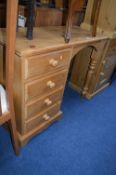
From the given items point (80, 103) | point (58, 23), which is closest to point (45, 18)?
point (58, 23)

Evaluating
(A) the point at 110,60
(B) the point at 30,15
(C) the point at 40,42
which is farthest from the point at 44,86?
(A) the point at 110,60

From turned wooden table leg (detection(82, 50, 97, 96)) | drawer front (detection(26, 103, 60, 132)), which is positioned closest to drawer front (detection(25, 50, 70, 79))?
drawer front (detection(26, 103, 60, 132))

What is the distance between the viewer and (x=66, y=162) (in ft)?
4.19

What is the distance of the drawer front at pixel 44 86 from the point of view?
107cm

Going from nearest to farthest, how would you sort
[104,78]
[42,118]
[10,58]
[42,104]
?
[10,58]
[42,104]
[42,118]
[104,78]

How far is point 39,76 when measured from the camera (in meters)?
1.07

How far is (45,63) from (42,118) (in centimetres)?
53

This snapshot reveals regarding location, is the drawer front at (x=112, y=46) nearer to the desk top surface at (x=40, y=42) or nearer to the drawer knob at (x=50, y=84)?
the desk top surface at (x=40, y=42)

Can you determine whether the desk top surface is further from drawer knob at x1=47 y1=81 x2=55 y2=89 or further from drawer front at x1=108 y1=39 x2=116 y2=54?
drawer front at x1=108 y1=39 x2=116 y2=54

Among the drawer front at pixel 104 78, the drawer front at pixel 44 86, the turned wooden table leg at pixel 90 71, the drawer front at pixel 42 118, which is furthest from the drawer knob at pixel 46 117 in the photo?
the drawer front at pixel 104 78

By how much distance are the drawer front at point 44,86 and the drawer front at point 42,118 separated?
0.21 m

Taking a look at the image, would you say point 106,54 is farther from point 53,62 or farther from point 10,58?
point 10,58

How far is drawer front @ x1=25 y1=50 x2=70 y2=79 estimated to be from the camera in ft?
3.14

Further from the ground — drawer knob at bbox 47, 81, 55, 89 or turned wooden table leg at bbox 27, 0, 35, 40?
turned wooden table leg at bbox 27, 0, 35, 40
